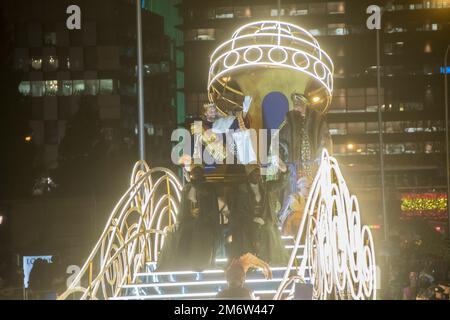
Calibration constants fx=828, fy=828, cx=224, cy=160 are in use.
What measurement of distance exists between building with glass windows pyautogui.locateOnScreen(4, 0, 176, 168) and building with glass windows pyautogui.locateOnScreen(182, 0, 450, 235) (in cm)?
410

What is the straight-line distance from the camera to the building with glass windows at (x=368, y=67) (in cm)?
4431

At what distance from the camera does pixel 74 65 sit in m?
40.4

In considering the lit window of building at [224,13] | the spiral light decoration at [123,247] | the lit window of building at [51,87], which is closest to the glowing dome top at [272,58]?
the spiral light decoration at [123,247]

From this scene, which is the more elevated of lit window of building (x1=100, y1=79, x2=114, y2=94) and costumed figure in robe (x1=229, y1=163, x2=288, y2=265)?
lit window of building (x1=100, y1=79, x2=114, y2=94)

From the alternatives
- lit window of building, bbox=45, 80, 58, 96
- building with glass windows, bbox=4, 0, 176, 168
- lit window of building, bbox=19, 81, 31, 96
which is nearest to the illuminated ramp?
building with glass windows, bbox=4, 0, 176, 168

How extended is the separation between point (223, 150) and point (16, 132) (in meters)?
25.0

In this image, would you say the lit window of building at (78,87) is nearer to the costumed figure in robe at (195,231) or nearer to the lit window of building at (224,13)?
the lit window of building at (224,13)

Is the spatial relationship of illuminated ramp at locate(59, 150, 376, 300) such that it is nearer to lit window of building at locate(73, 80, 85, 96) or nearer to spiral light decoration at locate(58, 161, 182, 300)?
spiral light decoration at locate(58, 161, 182, 300)

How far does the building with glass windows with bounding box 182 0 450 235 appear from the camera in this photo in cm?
4431

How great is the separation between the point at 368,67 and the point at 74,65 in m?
16.1

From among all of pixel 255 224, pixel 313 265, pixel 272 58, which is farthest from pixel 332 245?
pixel 272 58

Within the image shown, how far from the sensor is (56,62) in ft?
A: 132

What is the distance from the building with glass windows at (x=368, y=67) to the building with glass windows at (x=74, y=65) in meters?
4.10
